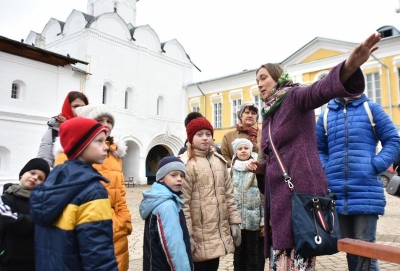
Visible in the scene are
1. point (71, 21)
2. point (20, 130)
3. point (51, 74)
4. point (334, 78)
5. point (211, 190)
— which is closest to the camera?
point (334, 78)

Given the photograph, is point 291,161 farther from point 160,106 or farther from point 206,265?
point 160,106

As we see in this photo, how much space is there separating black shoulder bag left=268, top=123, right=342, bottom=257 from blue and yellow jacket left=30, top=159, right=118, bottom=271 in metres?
0.99

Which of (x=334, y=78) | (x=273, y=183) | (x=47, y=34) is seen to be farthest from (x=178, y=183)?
(x=47, y=34)

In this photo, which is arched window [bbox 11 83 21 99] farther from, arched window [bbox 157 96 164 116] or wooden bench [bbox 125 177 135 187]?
arched window [bbox 157 96 164 116]

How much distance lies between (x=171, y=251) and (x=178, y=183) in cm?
53

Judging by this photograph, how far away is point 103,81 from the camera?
20.8 meters

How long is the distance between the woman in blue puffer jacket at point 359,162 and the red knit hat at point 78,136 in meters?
1.95

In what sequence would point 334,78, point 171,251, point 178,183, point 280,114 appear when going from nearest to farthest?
point 334,78, point 280,114, point 171,251, point 178,183

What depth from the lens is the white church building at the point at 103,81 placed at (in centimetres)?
1530

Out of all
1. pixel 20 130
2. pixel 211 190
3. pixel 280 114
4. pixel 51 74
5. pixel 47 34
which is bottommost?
pixel 211 190

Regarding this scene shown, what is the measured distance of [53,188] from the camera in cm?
174

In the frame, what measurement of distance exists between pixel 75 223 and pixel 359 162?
2.16 metres

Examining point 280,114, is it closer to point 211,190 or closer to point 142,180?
point 211,190

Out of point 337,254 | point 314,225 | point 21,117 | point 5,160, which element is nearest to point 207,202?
point 314,225
